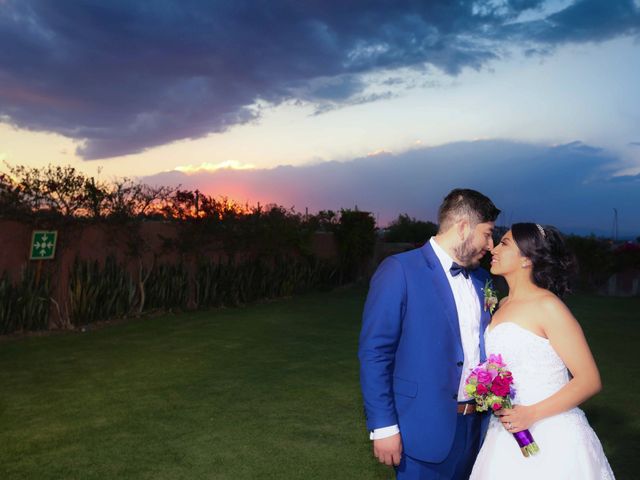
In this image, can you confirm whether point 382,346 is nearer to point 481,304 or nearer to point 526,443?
point 481,304

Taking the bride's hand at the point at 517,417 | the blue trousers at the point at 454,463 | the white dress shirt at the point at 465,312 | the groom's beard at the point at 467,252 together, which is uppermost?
the groom's beard at the point at 467,252

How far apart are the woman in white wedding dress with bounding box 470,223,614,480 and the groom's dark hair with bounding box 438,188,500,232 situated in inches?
8.6

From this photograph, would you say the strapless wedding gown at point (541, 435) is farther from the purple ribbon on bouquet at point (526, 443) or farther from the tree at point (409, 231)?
the tree at point (409, 231)

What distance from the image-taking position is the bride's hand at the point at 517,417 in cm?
289

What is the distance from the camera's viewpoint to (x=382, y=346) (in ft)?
9.31

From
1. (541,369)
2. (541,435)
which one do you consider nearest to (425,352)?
(541,369)

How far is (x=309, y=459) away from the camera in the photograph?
513 centimetres

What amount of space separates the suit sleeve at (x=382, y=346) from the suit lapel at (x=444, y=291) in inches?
7.1

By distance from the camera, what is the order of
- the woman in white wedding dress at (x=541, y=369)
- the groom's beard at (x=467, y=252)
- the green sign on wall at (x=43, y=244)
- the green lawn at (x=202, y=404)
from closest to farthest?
the woman in white wedding dress at (x=541, y=369), the groom's beard at (x=467, y=252), the green lawn at (x=202, y=404), the green sign on wall at (x=43, y=244)

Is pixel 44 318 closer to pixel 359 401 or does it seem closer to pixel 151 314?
pixel 151 314

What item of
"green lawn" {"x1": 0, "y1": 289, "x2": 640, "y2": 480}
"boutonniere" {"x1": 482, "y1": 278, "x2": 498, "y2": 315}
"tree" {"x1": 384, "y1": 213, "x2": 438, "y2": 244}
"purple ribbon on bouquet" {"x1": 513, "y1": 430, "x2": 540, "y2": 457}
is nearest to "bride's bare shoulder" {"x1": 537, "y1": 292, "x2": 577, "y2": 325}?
"boutonniere" {"x1": 482, "y1": 278, "x2": 498, "y2": 315}

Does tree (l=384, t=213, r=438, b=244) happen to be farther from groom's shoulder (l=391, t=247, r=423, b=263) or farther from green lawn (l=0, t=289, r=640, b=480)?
groom's shoulder (l=391, t=247, r=423, b=263)

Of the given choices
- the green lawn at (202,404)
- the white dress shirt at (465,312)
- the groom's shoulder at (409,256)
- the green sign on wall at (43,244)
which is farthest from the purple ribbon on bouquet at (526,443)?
the green sign on wall at (43,244)

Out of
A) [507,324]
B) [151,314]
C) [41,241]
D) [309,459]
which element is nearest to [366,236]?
[151,314]
